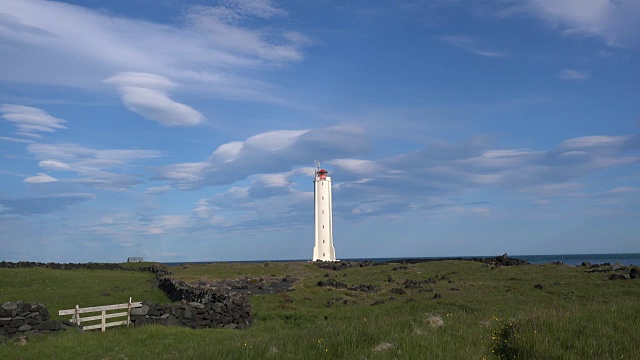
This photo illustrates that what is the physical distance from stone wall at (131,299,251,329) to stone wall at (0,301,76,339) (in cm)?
385

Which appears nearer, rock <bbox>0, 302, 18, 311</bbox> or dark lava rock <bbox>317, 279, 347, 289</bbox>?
rock <bbox>0, 302, 18, 311</bbox>

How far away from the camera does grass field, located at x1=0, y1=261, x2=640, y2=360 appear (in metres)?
12.0

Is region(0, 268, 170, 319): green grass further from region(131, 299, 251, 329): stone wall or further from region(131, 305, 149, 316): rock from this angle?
region(131, 299, 251, 329): stone wall

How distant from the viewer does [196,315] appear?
28578 millimetres

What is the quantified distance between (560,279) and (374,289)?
51.8 feet

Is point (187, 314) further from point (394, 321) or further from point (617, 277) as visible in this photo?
point (617, 277)

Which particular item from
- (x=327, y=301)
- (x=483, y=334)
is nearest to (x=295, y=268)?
(x=327, y=301)

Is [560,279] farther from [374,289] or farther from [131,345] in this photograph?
[131,345]

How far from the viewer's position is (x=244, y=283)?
1991 inches

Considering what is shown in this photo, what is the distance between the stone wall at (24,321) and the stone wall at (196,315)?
152 inches

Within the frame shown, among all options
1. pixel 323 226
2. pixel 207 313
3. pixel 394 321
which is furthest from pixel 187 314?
pixel 323 226

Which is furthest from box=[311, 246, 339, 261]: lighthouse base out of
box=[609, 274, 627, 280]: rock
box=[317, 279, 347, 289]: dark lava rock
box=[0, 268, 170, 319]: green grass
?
box=[609, 274, 627, 280]: rock

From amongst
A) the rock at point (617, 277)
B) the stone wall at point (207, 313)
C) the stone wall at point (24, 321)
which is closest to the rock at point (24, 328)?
the stone wall at point (24, 321)

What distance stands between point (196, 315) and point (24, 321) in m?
8.51
